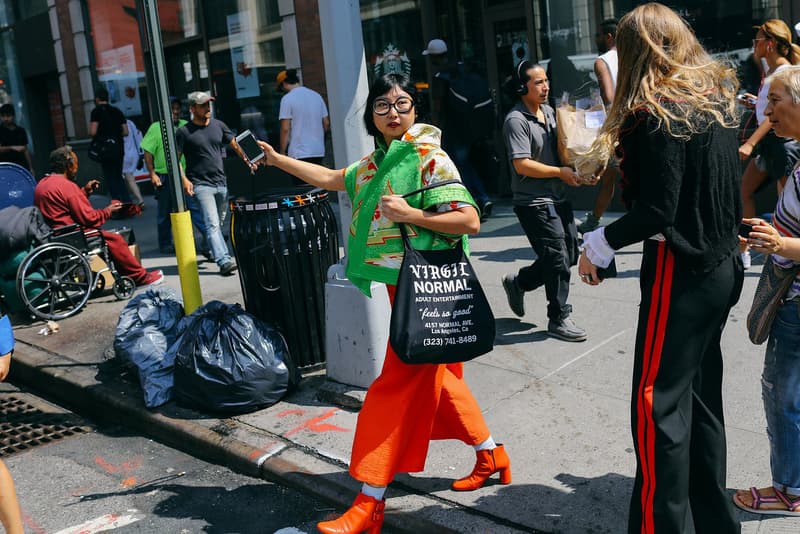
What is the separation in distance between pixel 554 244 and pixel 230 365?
2138mm

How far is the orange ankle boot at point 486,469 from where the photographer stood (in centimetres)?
385

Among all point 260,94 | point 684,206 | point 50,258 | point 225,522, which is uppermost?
point 260,94

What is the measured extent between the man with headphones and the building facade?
1902 millimetres

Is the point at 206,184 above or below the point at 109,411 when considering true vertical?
above

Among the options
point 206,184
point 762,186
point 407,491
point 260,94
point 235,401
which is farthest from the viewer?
point 260,94

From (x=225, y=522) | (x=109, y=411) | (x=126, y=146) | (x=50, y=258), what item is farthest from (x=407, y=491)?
(x=126, y=146)

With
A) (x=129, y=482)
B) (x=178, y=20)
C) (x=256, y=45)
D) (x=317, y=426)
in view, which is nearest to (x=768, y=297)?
(x=317, y=426)

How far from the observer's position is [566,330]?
5.65 m

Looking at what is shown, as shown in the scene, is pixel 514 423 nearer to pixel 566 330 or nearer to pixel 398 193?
pixel 566 330

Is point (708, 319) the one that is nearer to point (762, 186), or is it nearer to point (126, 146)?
point (762, 186)

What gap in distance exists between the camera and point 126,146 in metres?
13.6

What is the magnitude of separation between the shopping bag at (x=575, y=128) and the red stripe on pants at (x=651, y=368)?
8.24 ft

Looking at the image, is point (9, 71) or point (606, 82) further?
point (9, 71)

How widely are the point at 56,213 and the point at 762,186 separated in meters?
5.98
